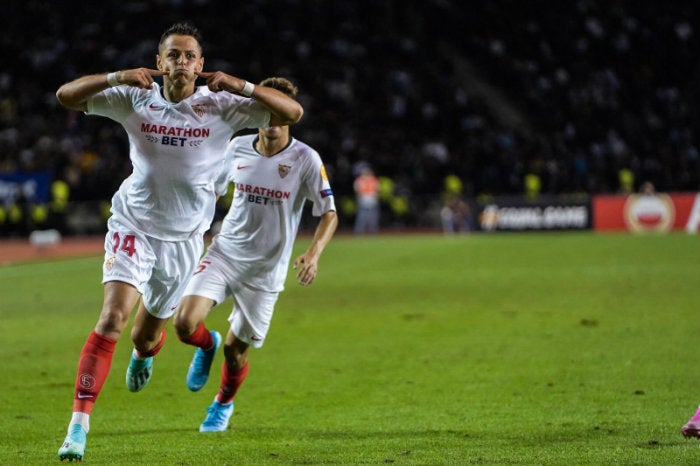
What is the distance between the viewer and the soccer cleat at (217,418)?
719 cm

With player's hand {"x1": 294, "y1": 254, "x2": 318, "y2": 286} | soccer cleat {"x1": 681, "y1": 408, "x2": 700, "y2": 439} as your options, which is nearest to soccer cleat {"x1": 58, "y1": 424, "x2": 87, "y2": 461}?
player's hand {"x1": 294, "y1": 254, "x2": 318, "y2": 286}

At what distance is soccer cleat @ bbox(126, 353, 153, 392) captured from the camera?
23.7ft

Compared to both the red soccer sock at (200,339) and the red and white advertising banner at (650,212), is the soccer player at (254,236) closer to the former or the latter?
the red soccer sock at (200,339)

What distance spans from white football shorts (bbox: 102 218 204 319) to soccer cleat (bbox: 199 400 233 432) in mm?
731

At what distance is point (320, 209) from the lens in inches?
304

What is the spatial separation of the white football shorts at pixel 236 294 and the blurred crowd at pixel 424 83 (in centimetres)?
2657

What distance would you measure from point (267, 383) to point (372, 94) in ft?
98.0

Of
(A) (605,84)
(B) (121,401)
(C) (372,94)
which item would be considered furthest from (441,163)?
(B) (121,401)

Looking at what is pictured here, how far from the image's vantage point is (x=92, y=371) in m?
6.20

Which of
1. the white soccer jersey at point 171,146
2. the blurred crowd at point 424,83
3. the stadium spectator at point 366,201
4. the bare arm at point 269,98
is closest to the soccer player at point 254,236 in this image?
the white soccer jersey at point 171,146

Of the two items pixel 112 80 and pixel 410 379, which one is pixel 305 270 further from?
pixel 410 379

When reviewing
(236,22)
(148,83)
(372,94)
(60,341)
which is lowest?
(60,341)

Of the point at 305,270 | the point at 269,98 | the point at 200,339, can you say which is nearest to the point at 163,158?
the point at 269,98

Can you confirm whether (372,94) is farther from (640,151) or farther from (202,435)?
(202,435)
